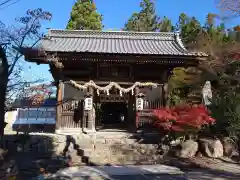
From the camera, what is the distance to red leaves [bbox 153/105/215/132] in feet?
36.6

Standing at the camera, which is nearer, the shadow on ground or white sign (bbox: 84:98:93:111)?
the shadow on ground

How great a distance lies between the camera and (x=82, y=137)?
12.7 m

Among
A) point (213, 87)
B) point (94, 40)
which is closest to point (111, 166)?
point (94, 40)

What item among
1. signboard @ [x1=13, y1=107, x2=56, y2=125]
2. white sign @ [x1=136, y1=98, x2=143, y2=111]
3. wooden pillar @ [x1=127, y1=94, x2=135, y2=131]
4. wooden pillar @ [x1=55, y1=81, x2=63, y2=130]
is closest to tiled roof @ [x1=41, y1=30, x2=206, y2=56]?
wooden pillar @ [x1=55, y1=81, x2=63, y2=130]

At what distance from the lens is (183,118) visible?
37.1 feet

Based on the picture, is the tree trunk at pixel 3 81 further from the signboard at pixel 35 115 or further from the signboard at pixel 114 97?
the signboard at pixel 35 115

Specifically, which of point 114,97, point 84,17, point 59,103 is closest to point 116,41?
point 114,97

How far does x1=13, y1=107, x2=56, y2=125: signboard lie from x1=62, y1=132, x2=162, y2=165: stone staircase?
1051 centimetres

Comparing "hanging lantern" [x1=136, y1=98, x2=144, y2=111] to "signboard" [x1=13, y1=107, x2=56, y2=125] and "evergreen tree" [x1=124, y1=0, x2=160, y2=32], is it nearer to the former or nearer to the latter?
"signboard" [x1=13, y1=107, x2=56, y2=125]

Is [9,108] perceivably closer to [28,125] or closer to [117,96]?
[117,96]

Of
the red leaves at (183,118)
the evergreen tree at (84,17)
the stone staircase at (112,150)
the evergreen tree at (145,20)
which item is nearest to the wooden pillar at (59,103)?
the stone staircase at (112,150)

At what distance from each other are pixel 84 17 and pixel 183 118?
26279mm

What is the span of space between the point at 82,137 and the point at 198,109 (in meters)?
5.53

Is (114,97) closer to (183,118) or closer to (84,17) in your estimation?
(183,118)
